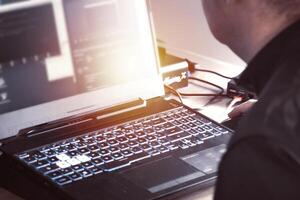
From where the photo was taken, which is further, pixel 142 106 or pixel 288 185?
pixel 142 106

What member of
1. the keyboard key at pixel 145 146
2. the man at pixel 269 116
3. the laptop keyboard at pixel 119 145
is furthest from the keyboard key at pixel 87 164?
the man at pixel 269 116

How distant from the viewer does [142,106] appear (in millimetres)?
Answer: 1378

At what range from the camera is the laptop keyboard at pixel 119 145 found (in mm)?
1164

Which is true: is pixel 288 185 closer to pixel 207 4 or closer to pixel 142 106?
pixel 207 4

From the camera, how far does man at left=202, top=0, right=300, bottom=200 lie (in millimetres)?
800

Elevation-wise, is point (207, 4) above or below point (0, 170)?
above

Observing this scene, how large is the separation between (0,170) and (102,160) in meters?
0.18

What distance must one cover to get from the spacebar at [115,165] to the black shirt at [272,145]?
1.04 ft

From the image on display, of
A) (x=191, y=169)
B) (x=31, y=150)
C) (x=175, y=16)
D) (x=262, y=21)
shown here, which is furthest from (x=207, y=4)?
(x=175, y=16)

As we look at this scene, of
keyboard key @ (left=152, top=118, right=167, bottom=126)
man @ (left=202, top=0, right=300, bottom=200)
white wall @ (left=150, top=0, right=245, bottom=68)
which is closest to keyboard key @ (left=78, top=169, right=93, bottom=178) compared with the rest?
keyboard key @ (left=152, top=118, right=167, bottom=126)

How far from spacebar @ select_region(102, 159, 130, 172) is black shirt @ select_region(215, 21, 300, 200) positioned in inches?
12.5

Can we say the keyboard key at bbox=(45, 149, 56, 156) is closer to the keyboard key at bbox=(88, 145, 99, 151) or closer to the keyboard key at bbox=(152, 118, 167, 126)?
the keyboard key at bbox=(88, 145, 99, 151)

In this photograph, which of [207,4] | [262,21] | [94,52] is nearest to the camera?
[262,21]

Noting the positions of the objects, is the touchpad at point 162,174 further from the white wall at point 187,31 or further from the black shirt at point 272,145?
the white wall at point 187,31
